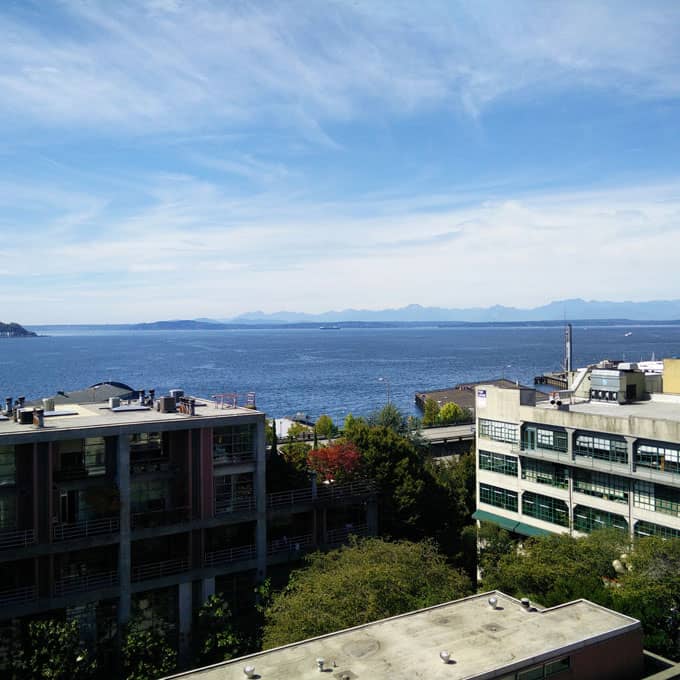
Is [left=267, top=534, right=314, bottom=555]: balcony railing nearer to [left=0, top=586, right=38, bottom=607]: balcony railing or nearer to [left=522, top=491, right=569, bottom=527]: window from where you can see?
[left=0, top=586, right=38, bottom=607]: balcony railing

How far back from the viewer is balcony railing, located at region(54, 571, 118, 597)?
1581 inches

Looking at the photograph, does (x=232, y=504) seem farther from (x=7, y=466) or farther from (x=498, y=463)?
(x=498, y=463)

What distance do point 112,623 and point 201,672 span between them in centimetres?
A: 2143

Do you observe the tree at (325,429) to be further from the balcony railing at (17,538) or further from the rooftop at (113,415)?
the balcony railing at (17,538)

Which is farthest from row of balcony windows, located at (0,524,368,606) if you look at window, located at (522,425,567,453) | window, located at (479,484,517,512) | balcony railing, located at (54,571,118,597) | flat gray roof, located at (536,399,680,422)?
flat gray roof, located at (536,399,680,422)

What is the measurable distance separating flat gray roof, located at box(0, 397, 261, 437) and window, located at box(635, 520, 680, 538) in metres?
25.0

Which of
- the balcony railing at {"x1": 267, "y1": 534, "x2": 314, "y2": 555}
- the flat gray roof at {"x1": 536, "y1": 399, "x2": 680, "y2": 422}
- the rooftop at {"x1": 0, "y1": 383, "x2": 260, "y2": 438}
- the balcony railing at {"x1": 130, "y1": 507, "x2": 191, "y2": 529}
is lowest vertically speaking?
the balcony railing at {"x1": 267, "y1": 534, "x2": 314, "y2": 555}

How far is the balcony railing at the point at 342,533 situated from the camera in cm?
4934

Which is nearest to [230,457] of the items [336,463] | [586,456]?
[336,463]

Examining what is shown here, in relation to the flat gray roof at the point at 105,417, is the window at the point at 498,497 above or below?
below

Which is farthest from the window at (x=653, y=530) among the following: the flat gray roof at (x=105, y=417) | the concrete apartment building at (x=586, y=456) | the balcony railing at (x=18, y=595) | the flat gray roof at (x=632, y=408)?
the balcony railing at (x=18, y=595)

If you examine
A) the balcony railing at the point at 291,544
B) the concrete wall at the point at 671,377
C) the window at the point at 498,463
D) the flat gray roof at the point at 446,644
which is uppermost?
the concrete wall at the point at 671,377

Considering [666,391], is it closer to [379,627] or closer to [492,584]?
[492,584]

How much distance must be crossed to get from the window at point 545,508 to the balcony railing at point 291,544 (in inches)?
649
